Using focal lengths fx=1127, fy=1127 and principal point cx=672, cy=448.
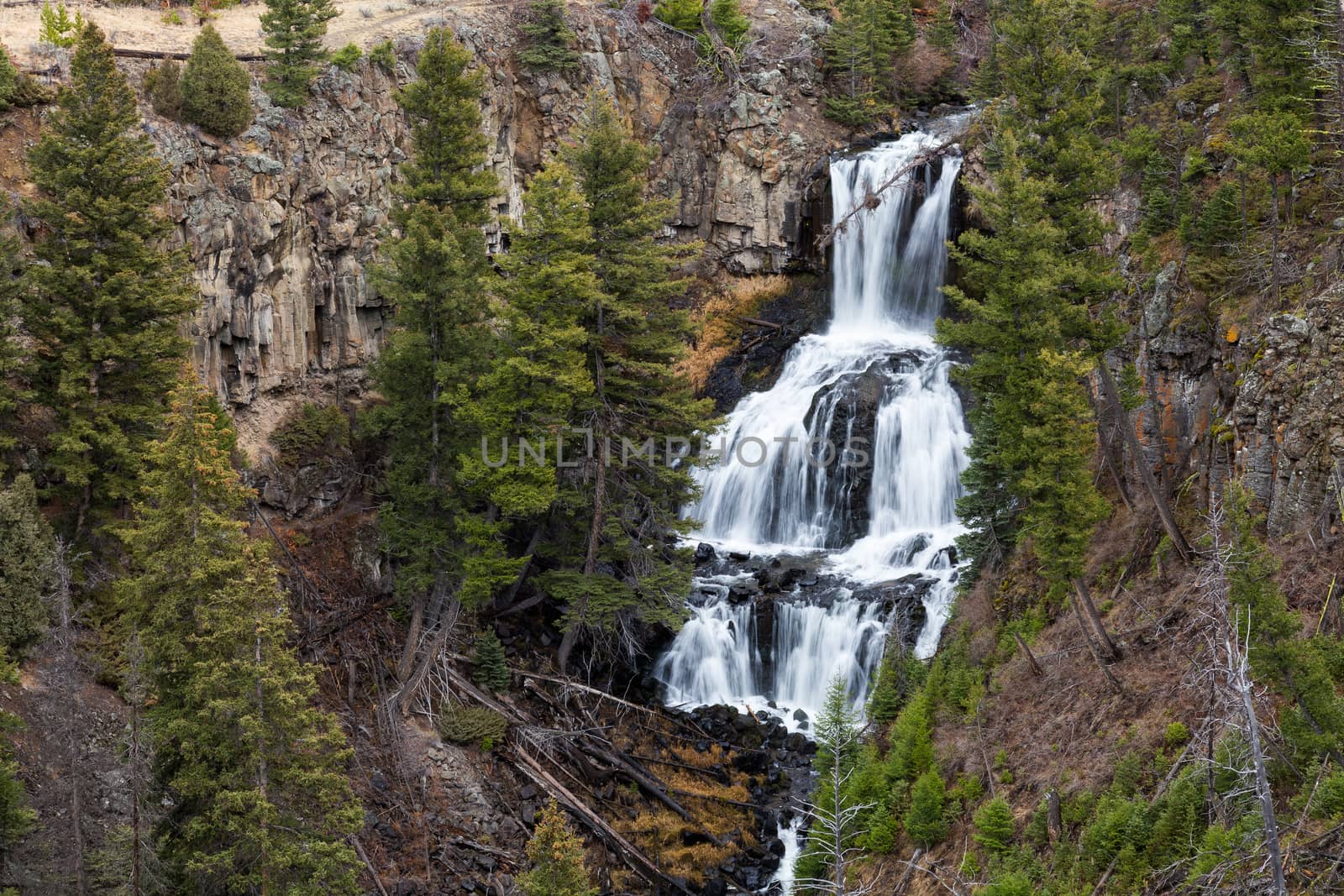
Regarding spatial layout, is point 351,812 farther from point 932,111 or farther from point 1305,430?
point 932,111

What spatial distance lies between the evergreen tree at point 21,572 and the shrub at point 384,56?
18573 millimetres

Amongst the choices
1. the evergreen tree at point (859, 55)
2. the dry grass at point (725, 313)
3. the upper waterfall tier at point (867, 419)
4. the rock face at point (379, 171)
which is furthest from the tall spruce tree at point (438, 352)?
the evergreen tree at point (859, 55)

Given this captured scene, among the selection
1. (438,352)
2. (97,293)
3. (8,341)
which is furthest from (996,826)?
(8,341)

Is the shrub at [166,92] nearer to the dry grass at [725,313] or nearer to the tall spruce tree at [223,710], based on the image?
the tall spruce tree at [223,710]

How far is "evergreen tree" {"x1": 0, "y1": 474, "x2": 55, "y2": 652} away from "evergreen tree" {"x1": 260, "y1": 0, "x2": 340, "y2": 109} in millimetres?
15057

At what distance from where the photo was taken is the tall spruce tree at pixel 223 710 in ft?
56.0

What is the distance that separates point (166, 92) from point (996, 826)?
27039 mm

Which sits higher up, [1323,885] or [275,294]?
[275,294]

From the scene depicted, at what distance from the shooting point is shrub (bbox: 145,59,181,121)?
1180 inches

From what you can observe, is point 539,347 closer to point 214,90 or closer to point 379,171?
point 379,171

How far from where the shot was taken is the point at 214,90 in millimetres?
30172

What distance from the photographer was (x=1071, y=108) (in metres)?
23.0

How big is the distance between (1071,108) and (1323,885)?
15753 mm

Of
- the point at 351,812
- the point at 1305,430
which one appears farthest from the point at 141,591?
the point at 1305,430
